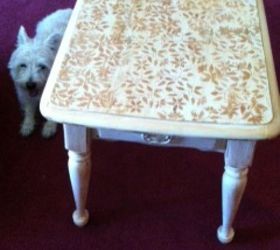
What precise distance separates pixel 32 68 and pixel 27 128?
7.9 inches

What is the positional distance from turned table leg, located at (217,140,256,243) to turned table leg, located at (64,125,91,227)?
30 cm

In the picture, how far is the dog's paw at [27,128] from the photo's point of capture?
150 cm

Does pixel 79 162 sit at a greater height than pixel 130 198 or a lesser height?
greater

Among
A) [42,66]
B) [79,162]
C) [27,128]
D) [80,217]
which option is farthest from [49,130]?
[79,162]

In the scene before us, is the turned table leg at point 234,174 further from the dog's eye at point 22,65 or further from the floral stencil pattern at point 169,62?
the dog's eye at point 22,65

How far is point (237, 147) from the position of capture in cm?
97

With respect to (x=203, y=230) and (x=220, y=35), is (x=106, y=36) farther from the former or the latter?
(x=203, y=230)

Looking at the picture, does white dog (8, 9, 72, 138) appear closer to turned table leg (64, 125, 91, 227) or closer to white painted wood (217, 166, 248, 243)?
turned table leg (64, 125, 91, 227)

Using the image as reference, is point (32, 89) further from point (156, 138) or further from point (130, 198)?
point (156, 138)

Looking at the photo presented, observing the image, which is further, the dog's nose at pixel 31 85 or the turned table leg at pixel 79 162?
the dog's nose at pixel 31 85

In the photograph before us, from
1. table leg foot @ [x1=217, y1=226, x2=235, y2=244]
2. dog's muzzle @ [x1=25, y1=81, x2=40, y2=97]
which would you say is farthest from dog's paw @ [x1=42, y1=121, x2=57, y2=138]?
table leg foot @ [x1=217, y1=226, x2=235, y2=244]

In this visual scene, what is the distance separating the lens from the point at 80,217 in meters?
1.27

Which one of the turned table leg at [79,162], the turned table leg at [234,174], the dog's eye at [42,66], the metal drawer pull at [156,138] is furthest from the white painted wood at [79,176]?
the dog's eye at [42,66]

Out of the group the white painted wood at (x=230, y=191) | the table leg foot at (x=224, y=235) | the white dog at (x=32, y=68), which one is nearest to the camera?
the white painted wood at (x=230, y=191)
